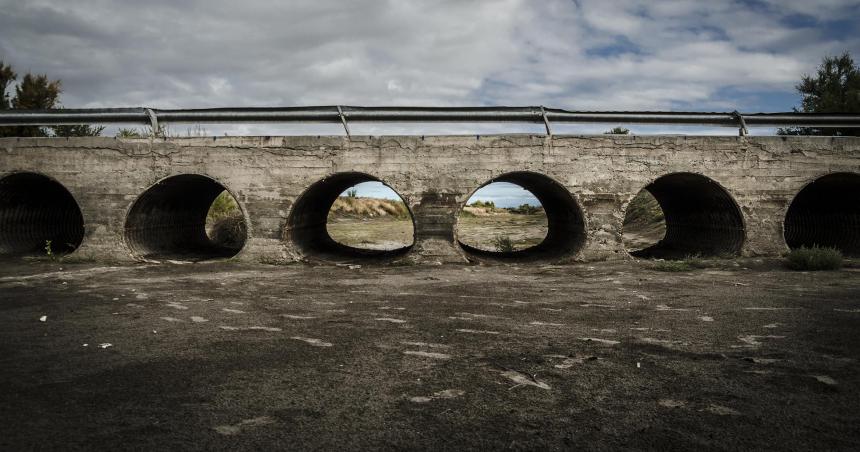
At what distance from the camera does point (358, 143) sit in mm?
10727

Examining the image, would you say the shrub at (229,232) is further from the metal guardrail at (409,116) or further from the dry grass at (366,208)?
the dry grass at (366,208)

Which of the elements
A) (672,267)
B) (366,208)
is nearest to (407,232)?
(366,208)

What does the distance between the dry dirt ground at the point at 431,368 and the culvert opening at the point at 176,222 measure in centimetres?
390

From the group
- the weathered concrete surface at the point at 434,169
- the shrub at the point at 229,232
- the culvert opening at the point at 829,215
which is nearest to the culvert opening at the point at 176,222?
the shrub at the point at 229,232

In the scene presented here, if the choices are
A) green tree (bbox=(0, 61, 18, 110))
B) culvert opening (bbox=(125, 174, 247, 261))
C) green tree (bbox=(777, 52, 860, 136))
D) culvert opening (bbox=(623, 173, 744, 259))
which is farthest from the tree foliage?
green tree (bbox=(777, 52, 860, 136))

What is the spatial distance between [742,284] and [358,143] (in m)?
7.51

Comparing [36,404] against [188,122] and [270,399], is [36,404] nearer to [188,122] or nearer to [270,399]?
[270,399]

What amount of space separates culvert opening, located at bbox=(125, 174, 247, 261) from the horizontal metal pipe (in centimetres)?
152

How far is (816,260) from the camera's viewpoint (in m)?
9.34

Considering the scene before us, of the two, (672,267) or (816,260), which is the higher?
(816,260)

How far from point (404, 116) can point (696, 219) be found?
8.04 metres

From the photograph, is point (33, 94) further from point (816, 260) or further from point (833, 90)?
point (833, 90)

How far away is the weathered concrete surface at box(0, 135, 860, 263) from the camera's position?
421 inches

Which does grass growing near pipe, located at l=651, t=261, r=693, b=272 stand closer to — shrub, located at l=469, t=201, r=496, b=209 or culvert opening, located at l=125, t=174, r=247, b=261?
culvert opening, located at l=125, t=174, r=247, b=261
